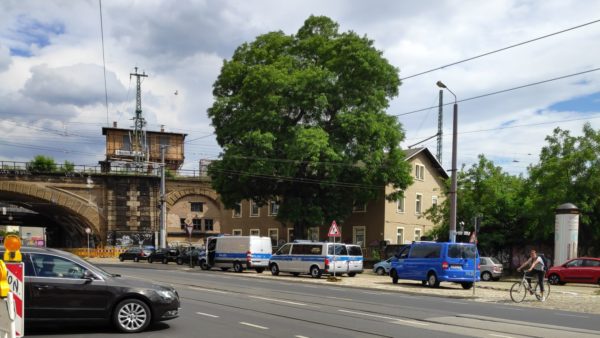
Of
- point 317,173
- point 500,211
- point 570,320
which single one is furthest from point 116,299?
point 500,211

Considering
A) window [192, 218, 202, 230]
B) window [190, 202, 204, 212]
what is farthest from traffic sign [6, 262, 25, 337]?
window [192, 218, 202, 230]

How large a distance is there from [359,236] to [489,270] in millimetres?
17402

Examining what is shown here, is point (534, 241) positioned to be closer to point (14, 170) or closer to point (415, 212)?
point (415, 212)

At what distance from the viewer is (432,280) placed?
26.8 m

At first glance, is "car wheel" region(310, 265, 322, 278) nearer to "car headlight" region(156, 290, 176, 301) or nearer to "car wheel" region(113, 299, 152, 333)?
"car headlight" region(156, 290, 176, 301)

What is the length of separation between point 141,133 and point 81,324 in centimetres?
7184

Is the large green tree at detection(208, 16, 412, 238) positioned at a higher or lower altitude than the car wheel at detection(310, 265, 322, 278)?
higher

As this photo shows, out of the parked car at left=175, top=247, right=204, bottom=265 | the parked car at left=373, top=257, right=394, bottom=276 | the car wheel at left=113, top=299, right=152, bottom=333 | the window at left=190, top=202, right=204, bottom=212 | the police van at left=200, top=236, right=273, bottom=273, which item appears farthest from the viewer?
the window at left=190, top=202, right=204, bottom=212

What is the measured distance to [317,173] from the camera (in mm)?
40781

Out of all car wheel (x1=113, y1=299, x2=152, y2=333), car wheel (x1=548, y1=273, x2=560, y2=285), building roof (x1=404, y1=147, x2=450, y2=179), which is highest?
building roof (x1=404, y1=147, x2=450, y2=179)

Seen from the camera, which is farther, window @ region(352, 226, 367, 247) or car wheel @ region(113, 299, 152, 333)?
window @ region(352, 226, 367, 247)

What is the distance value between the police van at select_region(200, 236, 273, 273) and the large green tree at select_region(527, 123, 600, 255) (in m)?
16.0

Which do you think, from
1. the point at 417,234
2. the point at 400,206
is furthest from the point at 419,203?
the point at 400,206

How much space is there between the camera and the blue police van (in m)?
26.0
